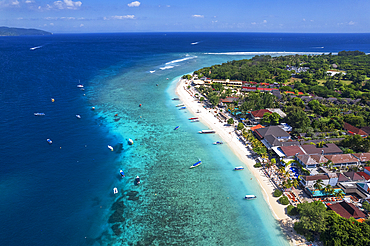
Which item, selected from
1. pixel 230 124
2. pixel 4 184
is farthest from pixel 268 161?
pixel 4 184

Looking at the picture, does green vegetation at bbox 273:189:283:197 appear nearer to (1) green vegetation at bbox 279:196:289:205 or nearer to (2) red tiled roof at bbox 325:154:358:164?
(1) green vegetation at bbox 279:196:289:205

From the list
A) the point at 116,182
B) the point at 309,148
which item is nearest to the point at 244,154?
the point at 309,148

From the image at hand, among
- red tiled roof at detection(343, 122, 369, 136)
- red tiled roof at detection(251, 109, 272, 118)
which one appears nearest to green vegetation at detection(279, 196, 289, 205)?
red tiled roof at detection(251, 109, 272, 118)

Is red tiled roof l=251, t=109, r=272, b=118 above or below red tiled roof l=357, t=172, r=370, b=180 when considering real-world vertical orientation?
above

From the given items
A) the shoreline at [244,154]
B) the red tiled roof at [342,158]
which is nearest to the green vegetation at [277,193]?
the shoreline at [244,154]

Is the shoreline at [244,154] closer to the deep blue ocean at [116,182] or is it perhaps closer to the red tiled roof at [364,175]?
the deep blue ocean at [116,182]

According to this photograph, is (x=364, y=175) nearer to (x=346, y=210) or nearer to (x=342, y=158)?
(x=342, y=158)

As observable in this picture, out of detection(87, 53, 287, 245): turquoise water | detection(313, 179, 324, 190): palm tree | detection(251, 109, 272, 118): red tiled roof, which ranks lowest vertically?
detection(87, 53, 287, 245): turquoise water
